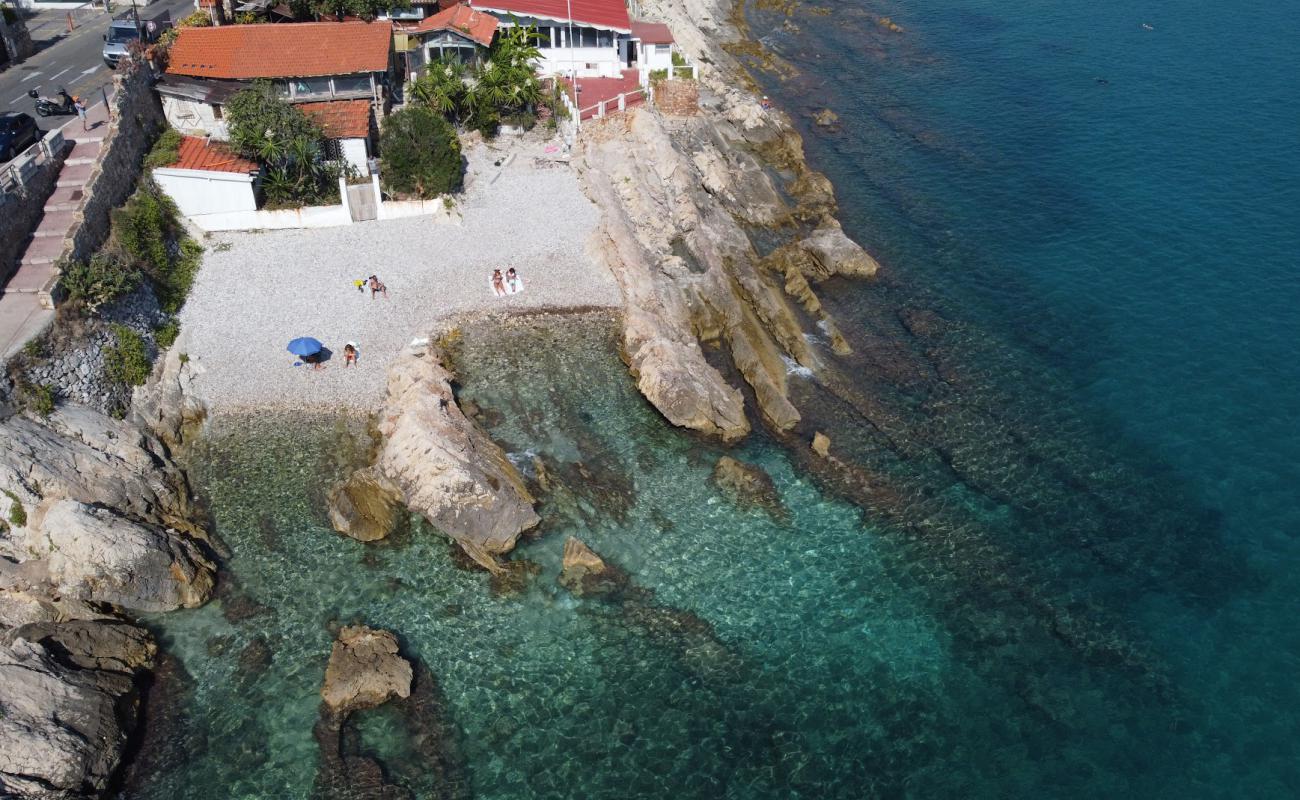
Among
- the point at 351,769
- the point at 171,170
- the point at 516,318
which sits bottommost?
the point at 351,769

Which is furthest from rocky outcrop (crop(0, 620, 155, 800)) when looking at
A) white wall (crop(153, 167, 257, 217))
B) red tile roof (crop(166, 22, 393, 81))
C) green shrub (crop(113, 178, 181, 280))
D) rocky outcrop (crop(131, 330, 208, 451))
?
red tile roof (crop(166, 22, 393, 81))

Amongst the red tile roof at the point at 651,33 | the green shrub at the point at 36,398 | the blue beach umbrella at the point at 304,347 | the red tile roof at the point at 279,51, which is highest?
A: the red tile roof at the point at 279,51

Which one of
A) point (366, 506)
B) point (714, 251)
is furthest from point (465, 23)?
point (366, 506)

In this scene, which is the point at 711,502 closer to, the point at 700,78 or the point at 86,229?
the point at 86,229

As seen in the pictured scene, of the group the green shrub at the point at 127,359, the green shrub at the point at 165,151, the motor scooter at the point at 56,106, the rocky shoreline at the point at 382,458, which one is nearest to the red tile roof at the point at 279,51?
the green shrub at the point at 165,151

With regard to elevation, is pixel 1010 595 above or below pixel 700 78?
below

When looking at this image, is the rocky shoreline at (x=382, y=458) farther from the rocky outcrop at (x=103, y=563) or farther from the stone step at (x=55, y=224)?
the stone step at (x=55, y=224)

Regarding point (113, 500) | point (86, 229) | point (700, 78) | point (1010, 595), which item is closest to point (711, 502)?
point (1010, 595)

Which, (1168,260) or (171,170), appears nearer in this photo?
(171,170)
